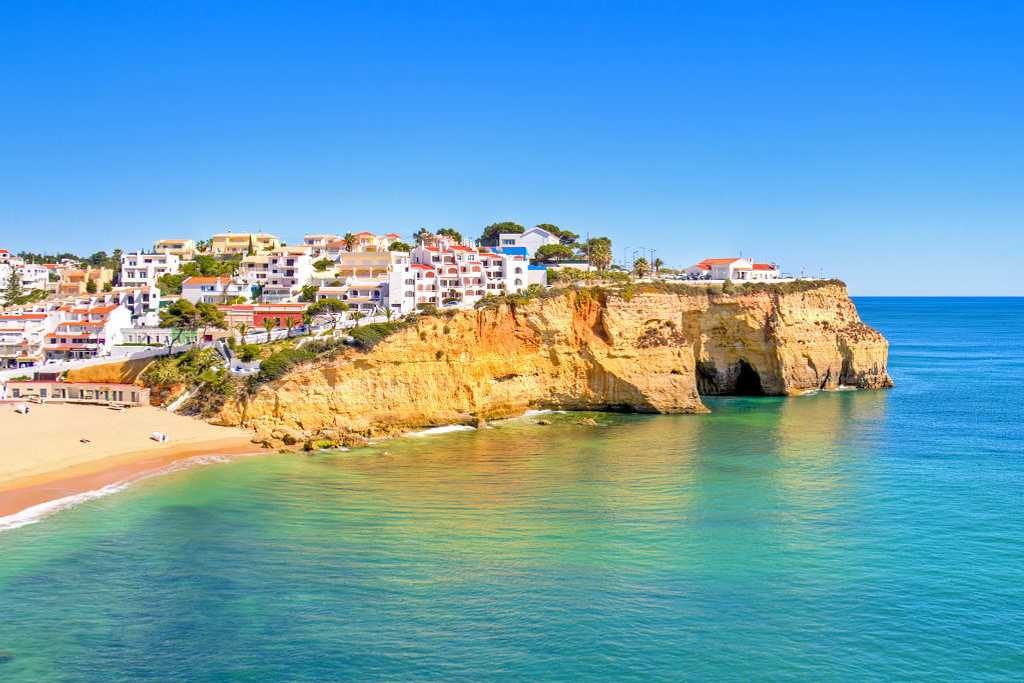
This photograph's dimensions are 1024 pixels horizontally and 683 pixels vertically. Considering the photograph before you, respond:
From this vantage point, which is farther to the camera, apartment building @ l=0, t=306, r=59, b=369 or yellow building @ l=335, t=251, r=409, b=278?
yellow building @ l=335, t=251, r=409, b=278

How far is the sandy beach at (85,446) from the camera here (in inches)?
1478

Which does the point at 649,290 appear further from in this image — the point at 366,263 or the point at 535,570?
the point at 535,570

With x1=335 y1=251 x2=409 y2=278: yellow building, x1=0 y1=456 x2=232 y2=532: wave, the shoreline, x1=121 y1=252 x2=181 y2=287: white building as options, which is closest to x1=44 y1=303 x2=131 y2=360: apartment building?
x1=121 y1=252 x2=181 y2=287: white building

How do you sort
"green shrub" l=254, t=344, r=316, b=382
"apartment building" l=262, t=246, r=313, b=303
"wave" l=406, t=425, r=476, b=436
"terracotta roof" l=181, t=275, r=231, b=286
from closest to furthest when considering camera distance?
"green shrub" l=254, t=344, r=316, b=382 → "wave" l=406, t=425, r=476, b=436 → "apartment building" l=262, t=246, r=313, b=303 → "terracotta roof" l=181, t=275, r=231, b=286

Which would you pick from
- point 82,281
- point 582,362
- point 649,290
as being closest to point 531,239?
point 649,290

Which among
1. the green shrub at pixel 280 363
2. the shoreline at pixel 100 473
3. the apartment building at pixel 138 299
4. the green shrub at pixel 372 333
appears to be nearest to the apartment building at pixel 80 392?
the green shrub at pixel 280 363

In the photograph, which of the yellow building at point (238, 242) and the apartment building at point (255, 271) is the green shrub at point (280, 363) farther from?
the yellow building at point (238, 242)

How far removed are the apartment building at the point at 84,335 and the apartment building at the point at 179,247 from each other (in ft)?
93.9

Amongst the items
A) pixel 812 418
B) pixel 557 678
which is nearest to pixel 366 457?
pixel 557 678

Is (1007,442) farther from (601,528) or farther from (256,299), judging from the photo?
(256,299)

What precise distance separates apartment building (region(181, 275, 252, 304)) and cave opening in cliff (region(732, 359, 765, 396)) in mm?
43256

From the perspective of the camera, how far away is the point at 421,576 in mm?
26297

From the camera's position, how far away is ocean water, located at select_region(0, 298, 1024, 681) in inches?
838

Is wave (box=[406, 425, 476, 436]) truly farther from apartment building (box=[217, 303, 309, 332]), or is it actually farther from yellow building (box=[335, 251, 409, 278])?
yellow building (box=[335, 251, 409, 278])
